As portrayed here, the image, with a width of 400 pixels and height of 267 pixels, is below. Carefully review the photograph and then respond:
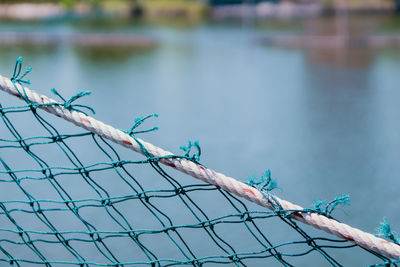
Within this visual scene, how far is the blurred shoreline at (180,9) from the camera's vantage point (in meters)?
14.7

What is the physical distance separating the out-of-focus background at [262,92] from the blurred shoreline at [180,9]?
2.67 meters

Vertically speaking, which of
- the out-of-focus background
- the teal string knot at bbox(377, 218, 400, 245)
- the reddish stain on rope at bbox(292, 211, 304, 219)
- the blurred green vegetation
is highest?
the blurred green vegetation

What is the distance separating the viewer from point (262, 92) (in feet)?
16.6

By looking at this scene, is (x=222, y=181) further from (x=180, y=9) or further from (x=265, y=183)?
(x=180, y=9)

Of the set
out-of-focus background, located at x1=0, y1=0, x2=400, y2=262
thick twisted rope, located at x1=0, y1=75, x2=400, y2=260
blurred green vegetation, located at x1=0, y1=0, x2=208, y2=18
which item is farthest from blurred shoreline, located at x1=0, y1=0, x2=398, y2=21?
thick twisted rope, located at x1=0, y1=75, x2=400, y2=260

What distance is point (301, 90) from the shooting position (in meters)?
5.20

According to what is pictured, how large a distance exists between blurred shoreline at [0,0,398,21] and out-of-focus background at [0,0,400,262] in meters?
2.67

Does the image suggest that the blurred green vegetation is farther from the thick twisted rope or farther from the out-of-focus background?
the thick twisted rope

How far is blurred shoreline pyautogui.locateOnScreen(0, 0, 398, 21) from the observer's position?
1473 centimetres

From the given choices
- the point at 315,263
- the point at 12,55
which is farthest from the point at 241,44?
the point at 315,263

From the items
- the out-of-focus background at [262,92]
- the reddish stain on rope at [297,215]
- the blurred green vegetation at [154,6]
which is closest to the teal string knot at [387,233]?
the reddish stain on rope at [297,215]

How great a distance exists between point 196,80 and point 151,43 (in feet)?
12.3

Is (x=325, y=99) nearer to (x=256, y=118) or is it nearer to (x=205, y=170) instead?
(x=256, y=118)

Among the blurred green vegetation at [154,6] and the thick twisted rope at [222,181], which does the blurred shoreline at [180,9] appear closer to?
the blurred green vegetation at [154,6]
